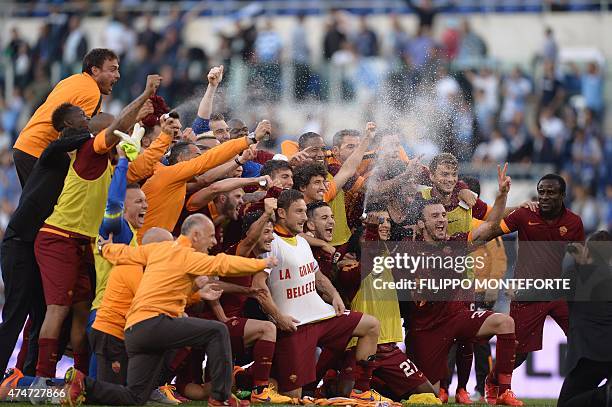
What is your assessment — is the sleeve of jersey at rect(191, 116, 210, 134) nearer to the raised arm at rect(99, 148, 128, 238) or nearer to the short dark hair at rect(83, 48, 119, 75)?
the short dark hair at rect(83, 48, 119, 75)

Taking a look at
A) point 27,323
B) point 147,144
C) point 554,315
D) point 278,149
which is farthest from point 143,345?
point 278,149

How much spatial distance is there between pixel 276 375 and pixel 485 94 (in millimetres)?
11310

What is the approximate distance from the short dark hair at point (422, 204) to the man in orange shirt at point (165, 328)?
8.45 ft

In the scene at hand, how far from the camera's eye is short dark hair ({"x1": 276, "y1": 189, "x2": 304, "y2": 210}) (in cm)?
1055

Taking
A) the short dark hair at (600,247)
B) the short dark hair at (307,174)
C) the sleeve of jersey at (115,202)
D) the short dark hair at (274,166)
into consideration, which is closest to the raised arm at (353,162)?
the short dark hair at (307,174)

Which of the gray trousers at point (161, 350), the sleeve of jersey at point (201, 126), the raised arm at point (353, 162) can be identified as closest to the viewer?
the gray trousers at point (161, 350)

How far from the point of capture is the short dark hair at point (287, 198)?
10555 mm

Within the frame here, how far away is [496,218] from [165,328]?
3332 mm

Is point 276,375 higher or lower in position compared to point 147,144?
lower

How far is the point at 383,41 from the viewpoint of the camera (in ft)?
72.9

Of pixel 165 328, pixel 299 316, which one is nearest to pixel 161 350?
pixel 165 328

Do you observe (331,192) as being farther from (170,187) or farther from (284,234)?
(170,187)

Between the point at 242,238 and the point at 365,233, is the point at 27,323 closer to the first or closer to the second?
the point at 242,238

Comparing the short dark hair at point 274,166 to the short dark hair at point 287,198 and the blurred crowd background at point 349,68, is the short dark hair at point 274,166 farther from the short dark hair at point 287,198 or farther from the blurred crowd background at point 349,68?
the blurred crowd background at point 349,68
